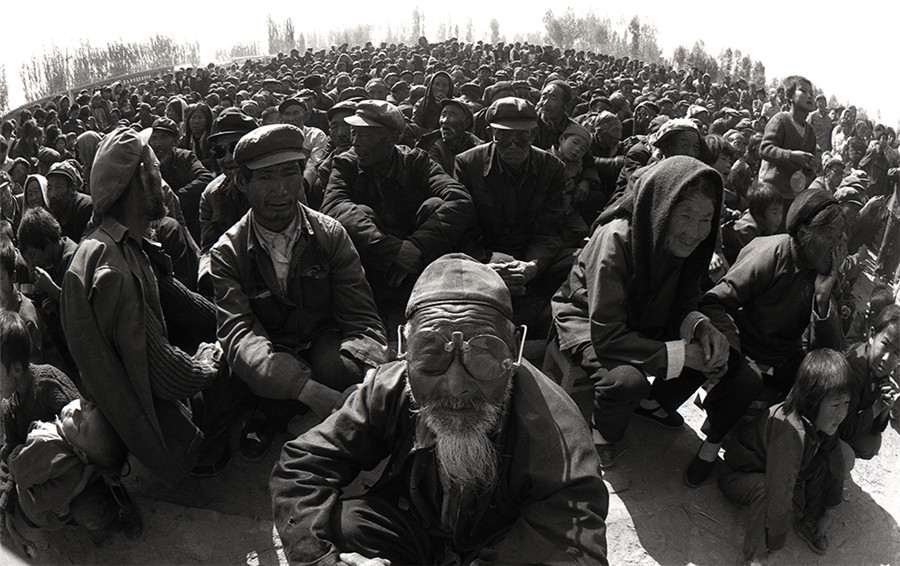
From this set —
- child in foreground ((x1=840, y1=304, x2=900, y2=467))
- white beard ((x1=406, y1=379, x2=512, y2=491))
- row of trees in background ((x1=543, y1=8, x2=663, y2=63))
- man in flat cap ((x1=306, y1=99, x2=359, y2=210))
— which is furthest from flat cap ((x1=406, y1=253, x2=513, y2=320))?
row of trees in background ((x1=543, y1=8, x2=663, y2=63))

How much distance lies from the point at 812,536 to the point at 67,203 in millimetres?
5464

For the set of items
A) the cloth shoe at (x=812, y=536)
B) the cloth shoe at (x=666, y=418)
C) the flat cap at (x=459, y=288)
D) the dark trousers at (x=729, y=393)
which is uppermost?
the flat cap at (x=459, y=288)

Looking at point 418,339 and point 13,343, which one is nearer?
point 418,339

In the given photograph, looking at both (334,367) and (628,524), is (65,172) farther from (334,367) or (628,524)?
(628,524)

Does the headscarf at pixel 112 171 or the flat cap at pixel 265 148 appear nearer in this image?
the headscarf at pixel 112 171

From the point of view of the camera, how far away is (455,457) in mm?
2150

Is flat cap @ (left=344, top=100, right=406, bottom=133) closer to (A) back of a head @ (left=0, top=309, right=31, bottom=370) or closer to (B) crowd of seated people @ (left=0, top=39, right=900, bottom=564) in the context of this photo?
(B) crowd of seated people @ (left=0, top=39, right=900, bottom=564)

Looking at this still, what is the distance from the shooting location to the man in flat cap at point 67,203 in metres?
4.81

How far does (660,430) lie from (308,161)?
414cm

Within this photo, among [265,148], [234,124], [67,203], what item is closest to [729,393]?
[265,148]

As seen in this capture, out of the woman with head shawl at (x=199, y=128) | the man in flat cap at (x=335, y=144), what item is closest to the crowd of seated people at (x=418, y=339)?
the man in flat cap at (x=335, y=144)

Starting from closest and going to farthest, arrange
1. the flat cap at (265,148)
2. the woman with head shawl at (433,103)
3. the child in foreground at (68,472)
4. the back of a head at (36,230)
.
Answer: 1. the child in foreground at (68,472)
2. the flat cap at (265,148)
3. the back of a head at (36,230)
4. the woman with head shawl at (433,103)

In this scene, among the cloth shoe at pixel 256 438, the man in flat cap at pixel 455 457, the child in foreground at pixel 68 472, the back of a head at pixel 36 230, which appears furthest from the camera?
the back of a head at pixel 36 230

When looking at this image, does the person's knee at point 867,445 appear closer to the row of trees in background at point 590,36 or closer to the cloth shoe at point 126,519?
the cloth shoe at point 126,519
